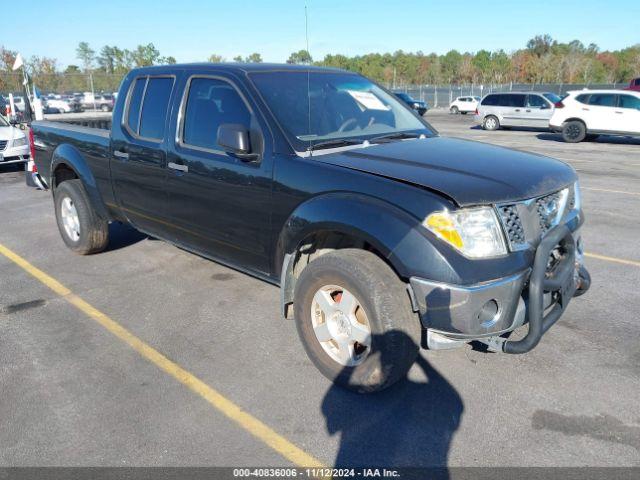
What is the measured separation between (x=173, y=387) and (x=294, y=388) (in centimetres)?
76

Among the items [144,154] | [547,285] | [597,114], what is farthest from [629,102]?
[144,154]

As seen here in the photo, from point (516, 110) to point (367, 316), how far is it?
21277 mm

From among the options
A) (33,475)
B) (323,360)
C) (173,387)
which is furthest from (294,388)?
(33,475)

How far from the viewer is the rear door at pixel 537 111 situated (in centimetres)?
2075

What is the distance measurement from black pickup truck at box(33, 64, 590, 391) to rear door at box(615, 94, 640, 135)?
15144mm

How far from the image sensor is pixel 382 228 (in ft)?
9.01

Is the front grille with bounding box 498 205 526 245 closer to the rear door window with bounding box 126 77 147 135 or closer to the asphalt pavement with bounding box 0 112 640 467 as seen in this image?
the asphalt pavement with bounding box 0 112 640 467

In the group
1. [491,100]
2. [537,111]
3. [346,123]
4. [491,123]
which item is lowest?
[491,123]

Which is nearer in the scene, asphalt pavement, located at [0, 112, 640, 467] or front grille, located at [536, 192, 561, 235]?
asphalt pavement, located at [0, 112, 640, 467]

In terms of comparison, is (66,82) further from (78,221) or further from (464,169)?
(464,169)

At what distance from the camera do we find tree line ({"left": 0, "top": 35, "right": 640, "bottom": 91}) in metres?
57.2

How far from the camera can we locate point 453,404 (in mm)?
2998

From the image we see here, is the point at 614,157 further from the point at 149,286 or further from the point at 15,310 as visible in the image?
the point at 15,310

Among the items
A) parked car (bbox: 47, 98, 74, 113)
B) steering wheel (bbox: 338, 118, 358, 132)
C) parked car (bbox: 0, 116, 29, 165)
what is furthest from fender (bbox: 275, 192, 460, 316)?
parked car (bbox: 47, 98, 74, 113)
